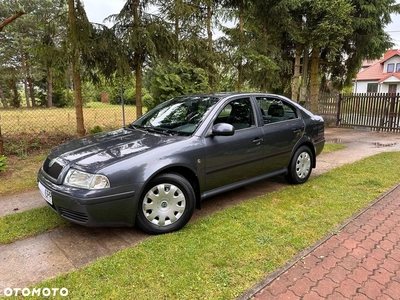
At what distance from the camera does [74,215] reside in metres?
2.72

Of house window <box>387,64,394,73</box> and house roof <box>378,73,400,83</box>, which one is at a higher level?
house window <box>387,64,394,73</box>

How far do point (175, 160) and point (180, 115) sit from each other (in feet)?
3.25

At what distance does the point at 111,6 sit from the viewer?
21.5ft

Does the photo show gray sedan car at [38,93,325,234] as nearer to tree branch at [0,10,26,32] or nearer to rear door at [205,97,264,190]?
rear door at [205,97,264,190]

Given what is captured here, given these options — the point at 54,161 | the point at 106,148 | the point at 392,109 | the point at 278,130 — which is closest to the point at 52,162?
the point at 54,161

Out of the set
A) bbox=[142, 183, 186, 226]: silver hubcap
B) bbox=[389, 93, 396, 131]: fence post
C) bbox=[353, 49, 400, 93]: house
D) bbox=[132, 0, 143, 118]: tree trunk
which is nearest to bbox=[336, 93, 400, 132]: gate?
bbox=[389, 93, 396, 131]: fence post

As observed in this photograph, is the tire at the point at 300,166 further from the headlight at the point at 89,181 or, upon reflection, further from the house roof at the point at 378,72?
the house roof at the point at 378,72

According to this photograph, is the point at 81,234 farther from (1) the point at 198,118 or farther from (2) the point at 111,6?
A: (2) the point at 111,6

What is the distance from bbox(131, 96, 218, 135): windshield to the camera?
355 centimetres

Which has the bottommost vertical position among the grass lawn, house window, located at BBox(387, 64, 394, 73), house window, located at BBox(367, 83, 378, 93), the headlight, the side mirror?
the grass lawn

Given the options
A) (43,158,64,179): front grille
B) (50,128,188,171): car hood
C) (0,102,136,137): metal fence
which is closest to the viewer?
(50,128,188,171): car hood

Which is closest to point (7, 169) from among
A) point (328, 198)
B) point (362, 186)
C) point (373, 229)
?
point (328, 198)

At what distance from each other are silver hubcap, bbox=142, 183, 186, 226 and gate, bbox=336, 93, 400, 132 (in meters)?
11.6

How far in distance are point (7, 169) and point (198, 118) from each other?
156 inches
